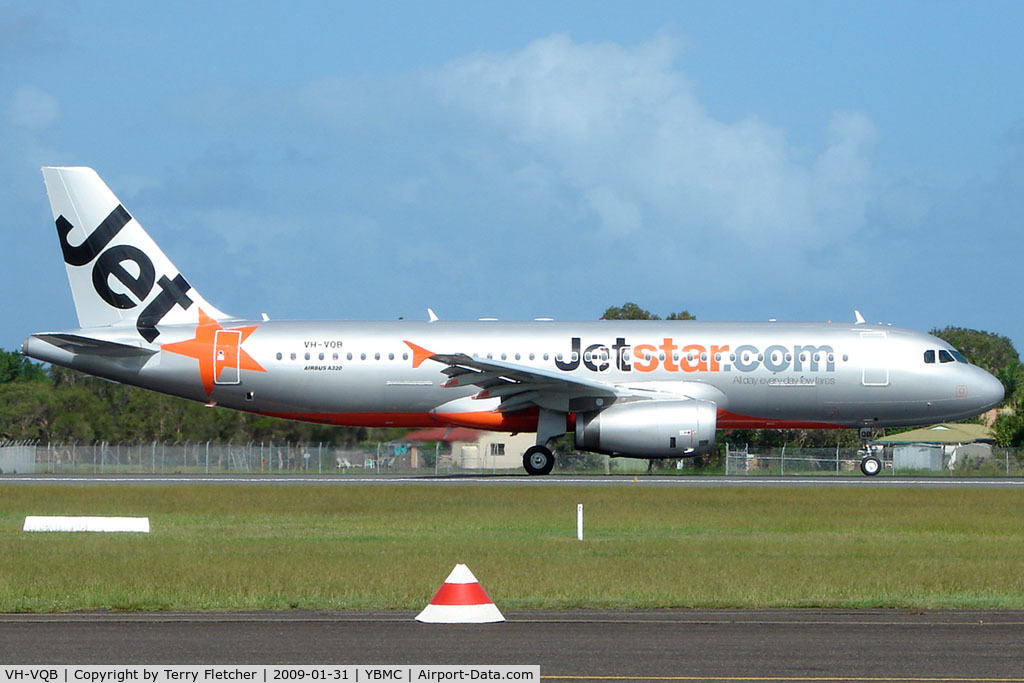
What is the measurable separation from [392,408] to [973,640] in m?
28.6

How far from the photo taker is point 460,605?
1220cm

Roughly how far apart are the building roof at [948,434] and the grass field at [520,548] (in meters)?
55.0

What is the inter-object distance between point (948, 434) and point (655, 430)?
5667cm

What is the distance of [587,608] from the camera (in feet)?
47.3

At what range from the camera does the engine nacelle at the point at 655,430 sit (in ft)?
119

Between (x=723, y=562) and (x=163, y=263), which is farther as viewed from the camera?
(x=163, y=263)

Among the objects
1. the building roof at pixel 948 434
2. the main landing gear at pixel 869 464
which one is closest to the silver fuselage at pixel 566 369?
the main landing gear at pixel 869 464

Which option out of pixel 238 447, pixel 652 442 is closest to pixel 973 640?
pixel 652 442

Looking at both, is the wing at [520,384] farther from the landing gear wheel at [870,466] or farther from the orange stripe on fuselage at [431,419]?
the landing gear wheel at [870,466]

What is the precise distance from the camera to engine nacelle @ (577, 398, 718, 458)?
119ft

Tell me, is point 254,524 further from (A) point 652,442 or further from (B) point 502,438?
(B) point 502,438

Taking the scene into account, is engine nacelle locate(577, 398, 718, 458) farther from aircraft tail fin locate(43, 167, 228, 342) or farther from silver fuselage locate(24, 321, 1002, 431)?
aircraft tail fin locate(43, 167, 228, 342)

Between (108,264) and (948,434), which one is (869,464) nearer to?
(108,264)

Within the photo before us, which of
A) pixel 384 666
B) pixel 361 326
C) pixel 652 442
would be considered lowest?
pixel 384 666
